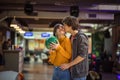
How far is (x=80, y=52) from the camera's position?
3.28 metres

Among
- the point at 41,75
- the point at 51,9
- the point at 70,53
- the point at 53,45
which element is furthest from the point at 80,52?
the point at 41,75

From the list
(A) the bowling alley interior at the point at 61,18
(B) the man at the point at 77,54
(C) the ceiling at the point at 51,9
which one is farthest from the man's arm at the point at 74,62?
(C) the ceiling at the point at 51,9

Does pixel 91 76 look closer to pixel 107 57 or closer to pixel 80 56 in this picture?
pixel 80 56

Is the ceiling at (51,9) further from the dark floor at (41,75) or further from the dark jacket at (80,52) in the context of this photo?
the dark jacket at (80,52)

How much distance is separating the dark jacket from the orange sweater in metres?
0.12

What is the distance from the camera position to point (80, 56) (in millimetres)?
3260

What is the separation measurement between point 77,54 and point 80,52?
0.16 ft

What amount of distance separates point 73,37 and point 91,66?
9326mm

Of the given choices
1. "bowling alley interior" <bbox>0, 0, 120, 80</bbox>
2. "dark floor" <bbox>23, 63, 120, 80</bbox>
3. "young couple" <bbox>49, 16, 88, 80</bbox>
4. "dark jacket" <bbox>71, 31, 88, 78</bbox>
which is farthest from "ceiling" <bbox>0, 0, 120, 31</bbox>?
"dark jacket" <bbox>71, 31, 88, 78</bbox>

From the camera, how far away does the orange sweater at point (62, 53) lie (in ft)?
11.3

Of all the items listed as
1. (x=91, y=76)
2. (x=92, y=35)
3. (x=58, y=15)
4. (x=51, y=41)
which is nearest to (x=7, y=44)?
(x=58, y=15)

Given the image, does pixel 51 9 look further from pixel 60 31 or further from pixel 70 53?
pixel 70 53

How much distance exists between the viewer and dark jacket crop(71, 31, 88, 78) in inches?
129

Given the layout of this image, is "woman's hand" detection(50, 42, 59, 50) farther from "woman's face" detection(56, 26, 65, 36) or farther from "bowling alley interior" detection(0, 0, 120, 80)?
"bowling alley interior" detection(0, 0, 120, 80)
